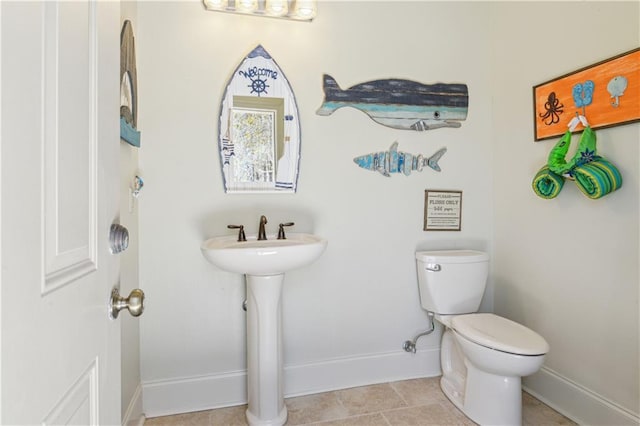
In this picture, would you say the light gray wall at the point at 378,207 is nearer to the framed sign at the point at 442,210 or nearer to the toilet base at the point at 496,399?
the framed sign at the point at 442,210

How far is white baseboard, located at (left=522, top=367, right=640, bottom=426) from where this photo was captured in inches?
61.5

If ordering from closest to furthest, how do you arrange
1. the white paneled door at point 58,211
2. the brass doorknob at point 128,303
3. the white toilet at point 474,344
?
the white paneled door at point 58,211
the brass doorknob at point 128,303
the white toilet at point 474,344

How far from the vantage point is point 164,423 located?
5.76ft

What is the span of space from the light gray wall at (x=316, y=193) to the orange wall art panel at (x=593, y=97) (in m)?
0.41

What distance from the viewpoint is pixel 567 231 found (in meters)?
1.81

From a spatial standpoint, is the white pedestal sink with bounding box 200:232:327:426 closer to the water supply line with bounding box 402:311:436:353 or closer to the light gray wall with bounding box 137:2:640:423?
the light gray wall with bounding box 137:2:640:423

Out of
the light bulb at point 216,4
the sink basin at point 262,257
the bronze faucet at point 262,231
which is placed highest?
the light bulb at point 216,4

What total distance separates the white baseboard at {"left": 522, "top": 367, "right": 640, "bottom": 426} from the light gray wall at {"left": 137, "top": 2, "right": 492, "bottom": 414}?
0.56m

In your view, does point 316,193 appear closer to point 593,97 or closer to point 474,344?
point 474,344

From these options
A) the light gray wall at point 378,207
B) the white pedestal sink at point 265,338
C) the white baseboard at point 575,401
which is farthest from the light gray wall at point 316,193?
the white baseboard at point 575,401

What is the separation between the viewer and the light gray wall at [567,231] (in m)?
1.55

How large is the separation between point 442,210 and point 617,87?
100 cm

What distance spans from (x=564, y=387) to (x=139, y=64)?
8.77ft

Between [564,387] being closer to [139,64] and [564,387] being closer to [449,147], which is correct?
[449,147]
